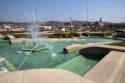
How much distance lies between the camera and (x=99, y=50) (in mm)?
16484

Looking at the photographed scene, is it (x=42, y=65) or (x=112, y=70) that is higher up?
(x=112, y=70)

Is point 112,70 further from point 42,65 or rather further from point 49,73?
point 42,65

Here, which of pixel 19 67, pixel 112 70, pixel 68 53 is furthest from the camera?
pixel 68 53

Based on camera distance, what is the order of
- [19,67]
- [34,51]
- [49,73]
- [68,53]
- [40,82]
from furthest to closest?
[34,51] → [68,53] → [19,67] → [49,73] → [40,82]

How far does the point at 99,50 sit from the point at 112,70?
26.2 feet

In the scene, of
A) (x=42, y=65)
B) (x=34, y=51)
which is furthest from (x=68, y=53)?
(x=42, y=65)

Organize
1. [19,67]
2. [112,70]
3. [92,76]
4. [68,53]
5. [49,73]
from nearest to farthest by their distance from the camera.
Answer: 1. [49,73]
2. [92,76]
3. [112,70]
4. [19,67]
5. [68,53]

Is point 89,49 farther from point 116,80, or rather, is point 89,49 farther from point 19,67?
point 116,80

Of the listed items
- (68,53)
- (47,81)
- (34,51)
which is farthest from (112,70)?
(34,51)

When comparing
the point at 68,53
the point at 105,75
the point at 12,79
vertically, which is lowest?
the point at 68,53

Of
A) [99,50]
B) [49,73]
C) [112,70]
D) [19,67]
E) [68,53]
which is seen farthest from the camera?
[68,53]

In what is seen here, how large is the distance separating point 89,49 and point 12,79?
1192 cm

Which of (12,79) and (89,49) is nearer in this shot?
(12,79)

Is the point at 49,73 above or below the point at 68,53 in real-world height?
above
